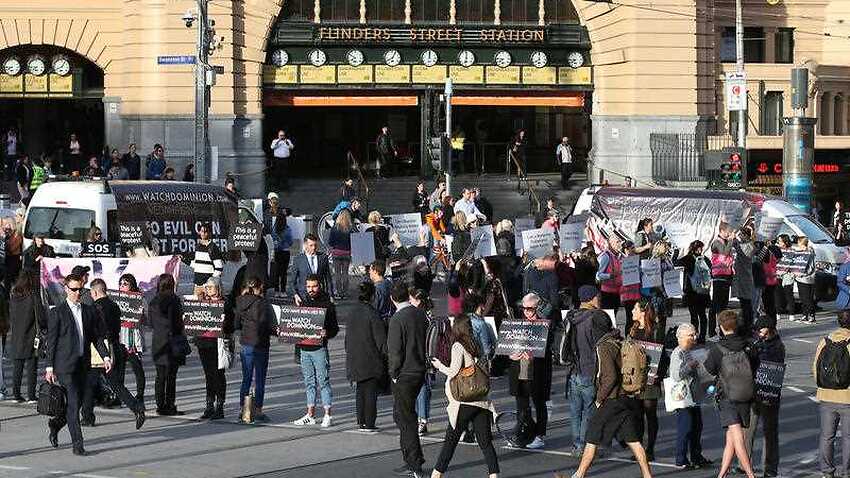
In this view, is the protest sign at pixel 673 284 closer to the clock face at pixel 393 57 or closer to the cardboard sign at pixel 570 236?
the cardboard sign at pixel 570 236

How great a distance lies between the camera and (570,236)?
30203 mm

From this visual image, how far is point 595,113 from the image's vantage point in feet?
162

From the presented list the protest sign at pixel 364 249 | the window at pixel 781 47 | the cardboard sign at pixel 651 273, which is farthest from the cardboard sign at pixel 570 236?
the window at pixel 781 47

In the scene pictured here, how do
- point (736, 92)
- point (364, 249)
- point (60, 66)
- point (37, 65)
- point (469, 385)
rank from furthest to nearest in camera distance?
point (60, 66), point (37, 65), point (736, 92), point (364, 249), point (469, 385)

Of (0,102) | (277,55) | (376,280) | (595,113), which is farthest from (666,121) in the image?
(376,280)

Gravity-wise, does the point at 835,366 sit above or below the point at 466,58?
below

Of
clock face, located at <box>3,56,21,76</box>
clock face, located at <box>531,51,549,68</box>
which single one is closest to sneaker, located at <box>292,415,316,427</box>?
clock face, located at <box>3,56,21,76</box>

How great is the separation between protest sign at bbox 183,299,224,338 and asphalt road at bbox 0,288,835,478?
97 centimetres

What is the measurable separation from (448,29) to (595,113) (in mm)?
4488

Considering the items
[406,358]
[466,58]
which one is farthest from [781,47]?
[406,358]

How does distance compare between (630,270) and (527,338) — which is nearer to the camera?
(527,338)

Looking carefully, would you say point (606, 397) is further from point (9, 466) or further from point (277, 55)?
point (277, 55)

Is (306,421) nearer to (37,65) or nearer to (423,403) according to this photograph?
(423,403)

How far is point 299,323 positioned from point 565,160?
28.9 meters
